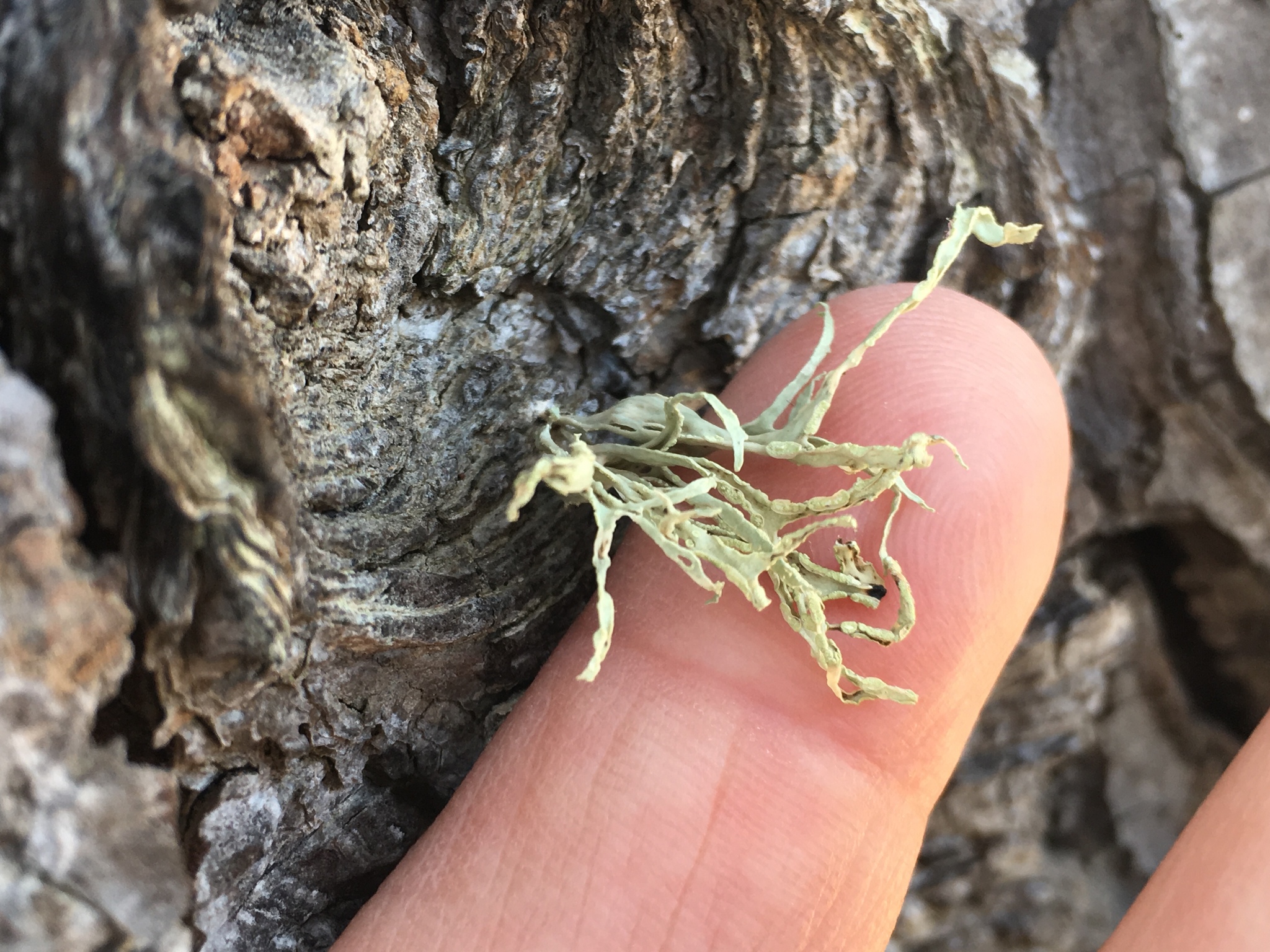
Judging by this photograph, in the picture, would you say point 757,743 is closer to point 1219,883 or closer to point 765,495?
point 765,495

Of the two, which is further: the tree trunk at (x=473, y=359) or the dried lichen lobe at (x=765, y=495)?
the dried lichen lobe at (x=765, y=495)

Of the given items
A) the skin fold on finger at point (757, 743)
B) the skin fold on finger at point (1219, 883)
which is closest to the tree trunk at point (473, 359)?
the skin fold on finger at point (757, 743)

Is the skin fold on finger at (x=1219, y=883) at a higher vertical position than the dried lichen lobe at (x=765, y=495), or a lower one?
lower

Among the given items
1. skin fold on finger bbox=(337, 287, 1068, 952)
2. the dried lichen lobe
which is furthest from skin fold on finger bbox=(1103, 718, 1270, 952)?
the dried lichen lobe

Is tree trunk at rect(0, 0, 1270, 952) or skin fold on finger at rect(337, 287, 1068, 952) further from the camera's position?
skin fold on finger at rect(337, 287, 1068, 952)

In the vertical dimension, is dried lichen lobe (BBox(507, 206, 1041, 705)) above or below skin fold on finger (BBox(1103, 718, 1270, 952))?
above

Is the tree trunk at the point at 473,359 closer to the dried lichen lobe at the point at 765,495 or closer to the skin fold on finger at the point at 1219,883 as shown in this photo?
the dried lichen lobe at the point at 765,495

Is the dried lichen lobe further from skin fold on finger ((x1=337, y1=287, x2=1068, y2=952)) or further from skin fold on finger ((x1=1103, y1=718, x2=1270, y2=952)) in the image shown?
skin fold on finger ((x1=1103, y1=718, x2=1270, y2=952))

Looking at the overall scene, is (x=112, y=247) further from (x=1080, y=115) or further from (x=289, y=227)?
(x=1080, y=115)
